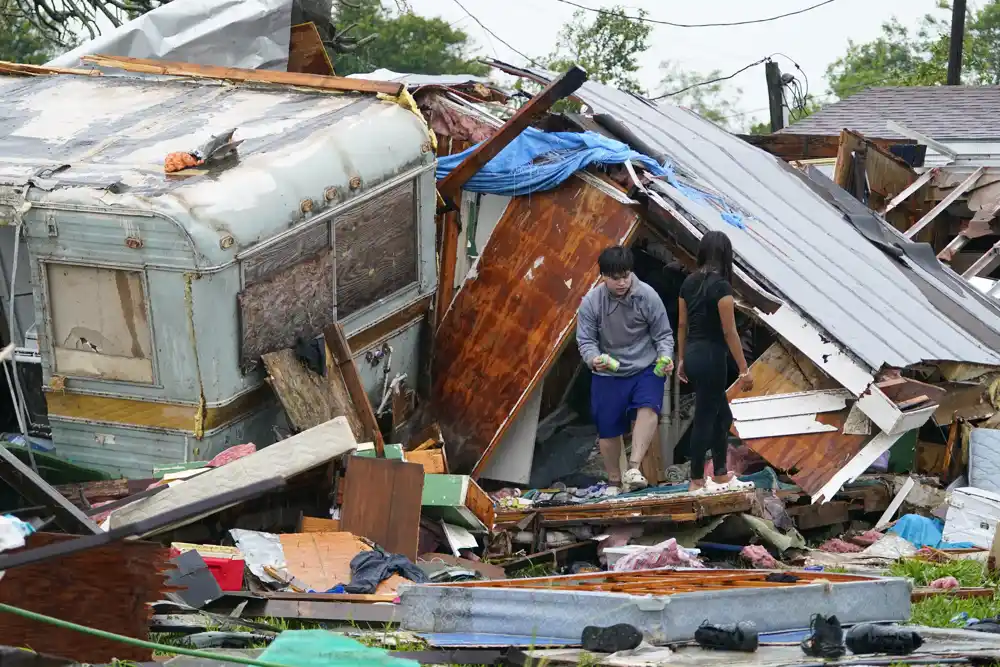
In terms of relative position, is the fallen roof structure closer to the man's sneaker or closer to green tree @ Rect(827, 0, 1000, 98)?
the man's sneaker

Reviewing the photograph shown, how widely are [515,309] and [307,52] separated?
3685mm

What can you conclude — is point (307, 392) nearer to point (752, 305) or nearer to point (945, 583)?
point (752, 305)

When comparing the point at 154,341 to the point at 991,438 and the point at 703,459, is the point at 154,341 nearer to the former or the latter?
the point at 703,459

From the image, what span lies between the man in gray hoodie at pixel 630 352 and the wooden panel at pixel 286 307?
1732 mm

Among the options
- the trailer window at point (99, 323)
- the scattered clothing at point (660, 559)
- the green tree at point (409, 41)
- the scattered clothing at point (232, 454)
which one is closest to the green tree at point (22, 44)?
the green tree at point (409, 41)

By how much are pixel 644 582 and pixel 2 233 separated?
4.98 meters

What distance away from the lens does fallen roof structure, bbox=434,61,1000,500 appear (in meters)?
9.29

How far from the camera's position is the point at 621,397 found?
30.2ft

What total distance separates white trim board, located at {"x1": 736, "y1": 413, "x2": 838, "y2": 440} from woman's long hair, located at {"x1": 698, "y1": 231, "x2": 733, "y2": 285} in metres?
1.38

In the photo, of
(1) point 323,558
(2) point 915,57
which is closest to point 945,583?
(1) point 323,558

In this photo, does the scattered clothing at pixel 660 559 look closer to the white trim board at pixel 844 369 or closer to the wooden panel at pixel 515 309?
the white trim board at pixel 844 369

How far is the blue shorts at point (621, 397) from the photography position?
9.16 meters

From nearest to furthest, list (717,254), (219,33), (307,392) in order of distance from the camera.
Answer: (717,254) < (307,392) < (219,33)

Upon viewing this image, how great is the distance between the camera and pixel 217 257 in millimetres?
Result: 7992
